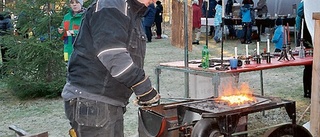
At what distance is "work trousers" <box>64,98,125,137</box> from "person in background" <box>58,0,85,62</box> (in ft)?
15.4

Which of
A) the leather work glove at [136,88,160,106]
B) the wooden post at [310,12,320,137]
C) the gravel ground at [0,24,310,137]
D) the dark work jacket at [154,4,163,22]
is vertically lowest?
the gravel ground at [0,24,310,137]

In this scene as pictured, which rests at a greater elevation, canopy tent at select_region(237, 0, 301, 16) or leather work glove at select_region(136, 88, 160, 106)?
canopy tent at select_region(237, 0, 301, 16)

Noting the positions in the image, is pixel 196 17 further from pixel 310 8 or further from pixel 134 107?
pixel 310 8

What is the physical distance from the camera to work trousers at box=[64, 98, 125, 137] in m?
2.71

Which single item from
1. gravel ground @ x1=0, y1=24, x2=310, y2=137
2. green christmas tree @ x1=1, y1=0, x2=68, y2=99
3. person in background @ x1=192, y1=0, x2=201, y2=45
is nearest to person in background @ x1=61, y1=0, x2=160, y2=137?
gravel ground @ x1=0, y1=24, x2=310, y2=137

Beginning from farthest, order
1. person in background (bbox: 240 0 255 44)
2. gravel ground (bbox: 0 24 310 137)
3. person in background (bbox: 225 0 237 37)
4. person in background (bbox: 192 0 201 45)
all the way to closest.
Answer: person in background (bbox: 225 0 237 37) < person in background (bbox: 192 0 201 45) < person in background (bbox: 240 0 255 44) < gravel ground (bbox: 0 24 310 137)

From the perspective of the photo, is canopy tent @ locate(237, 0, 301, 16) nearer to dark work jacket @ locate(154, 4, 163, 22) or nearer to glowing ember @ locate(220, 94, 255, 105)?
dark work jacket @ locate(154, 4, 163, 22)

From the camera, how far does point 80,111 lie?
8.91ft

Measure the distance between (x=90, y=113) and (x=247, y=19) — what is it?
14.4 meters

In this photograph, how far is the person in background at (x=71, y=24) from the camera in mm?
7340

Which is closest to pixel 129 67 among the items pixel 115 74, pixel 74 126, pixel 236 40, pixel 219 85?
pixel 115 74

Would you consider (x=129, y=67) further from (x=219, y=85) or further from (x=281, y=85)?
(x=281, y=85)

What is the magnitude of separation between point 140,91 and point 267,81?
23.5 feet

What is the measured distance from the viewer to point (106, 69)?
8.68 ft
